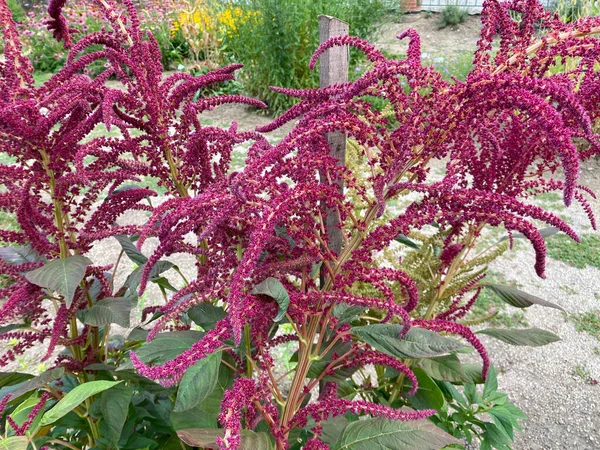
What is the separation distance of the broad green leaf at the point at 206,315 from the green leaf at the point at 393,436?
0.39m

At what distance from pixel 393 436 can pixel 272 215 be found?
1.86ft

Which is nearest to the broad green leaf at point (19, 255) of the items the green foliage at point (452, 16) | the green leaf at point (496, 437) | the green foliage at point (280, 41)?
the green leaf at point (496, 437)

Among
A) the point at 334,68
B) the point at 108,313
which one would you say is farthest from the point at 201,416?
the point at 334,68

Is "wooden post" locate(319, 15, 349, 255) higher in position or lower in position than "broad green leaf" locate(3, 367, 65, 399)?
higher

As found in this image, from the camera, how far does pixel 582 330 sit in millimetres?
2844

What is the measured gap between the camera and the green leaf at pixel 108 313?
3.53ft

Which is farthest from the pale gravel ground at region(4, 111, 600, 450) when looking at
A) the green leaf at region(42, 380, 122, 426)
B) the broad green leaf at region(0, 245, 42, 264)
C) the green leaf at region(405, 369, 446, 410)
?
the green leaf at region(42, 380, 122, 426)

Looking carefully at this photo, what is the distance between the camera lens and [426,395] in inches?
54.5

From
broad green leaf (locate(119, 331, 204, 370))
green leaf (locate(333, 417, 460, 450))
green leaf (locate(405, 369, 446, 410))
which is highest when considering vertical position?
broad green leaf (locate(119, 331, 204, 370))

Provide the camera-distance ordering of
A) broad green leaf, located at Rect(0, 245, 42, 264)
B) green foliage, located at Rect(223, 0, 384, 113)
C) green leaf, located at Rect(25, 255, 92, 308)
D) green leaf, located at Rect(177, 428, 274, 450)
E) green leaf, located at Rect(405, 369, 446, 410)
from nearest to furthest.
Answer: green leaf, located at Rect(177, 428, 274, 450) → green leaf, located at Rect(25, 255, 92, 308) → broad green leaf, located at Rect(0, 245, 42, 264) → green leaf, located at Rect(405, 369, 446, 410) → green foliage, located at Rect(223, 0, 384, 113)

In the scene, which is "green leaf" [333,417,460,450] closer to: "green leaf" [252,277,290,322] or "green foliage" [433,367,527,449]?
"green leaf" [252,277,290,322]

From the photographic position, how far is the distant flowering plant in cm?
76

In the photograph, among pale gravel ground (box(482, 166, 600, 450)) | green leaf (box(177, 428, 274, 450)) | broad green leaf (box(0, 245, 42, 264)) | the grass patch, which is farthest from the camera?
the grass patch

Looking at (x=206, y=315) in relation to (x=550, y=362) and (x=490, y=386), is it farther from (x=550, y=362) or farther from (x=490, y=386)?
(x=550, y=362)
